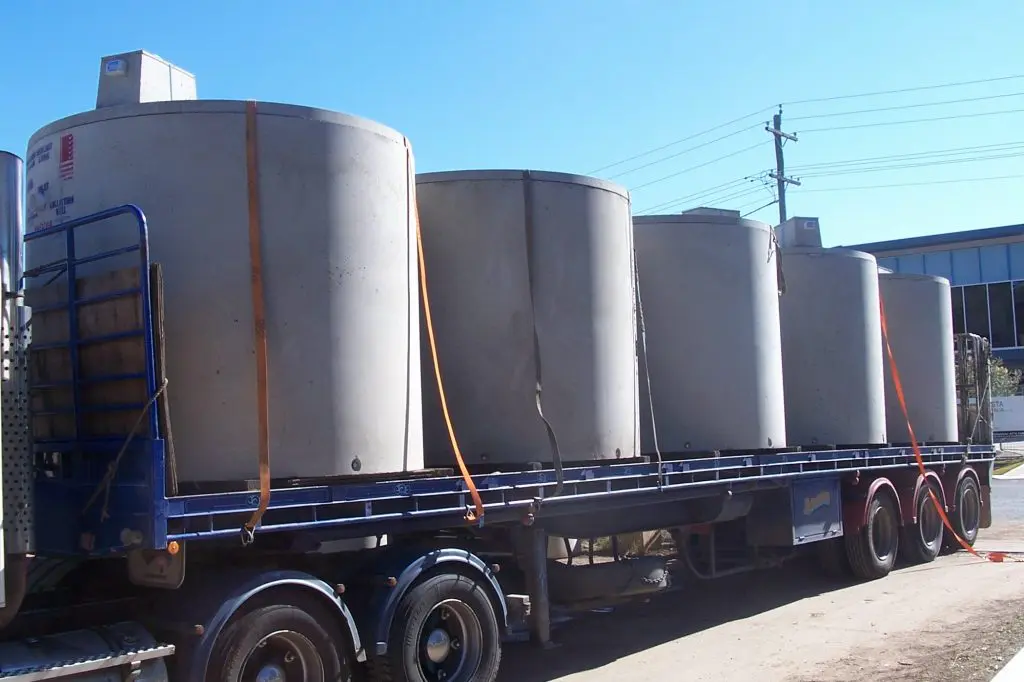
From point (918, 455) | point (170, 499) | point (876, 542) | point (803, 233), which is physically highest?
point (803, 233)

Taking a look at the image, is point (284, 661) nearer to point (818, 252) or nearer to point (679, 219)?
point (679, 219)

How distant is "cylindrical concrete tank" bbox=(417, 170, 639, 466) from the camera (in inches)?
310

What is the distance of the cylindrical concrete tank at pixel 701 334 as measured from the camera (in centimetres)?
982

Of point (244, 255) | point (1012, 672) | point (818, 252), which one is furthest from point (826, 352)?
point (244, 255)

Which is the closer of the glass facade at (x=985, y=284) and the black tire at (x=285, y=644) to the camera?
the black tire at (x=285, y=644)

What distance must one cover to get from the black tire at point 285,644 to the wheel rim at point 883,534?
876cm

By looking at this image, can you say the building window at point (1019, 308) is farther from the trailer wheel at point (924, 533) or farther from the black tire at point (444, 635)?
the black tire at point (444, 635)

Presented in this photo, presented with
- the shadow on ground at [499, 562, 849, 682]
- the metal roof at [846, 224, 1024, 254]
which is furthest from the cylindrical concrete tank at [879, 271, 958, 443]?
the metal roof at [846, 224, 1024, 254]

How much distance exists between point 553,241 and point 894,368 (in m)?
7.37

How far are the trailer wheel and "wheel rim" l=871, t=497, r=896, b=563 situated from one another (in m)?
0.74

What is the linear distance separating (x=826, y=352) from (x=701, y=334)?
3.31 metres

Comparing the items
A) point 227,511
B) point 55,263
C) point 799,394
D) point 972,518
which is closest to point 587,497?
point 227,511

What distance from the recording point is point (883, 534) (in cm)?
1311

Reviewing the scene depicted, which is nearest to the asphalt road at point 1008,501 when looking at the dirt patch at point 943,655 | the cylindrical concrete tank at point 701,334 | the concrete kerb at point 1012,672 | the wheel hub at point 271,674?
the dirt patch at point 943,655
